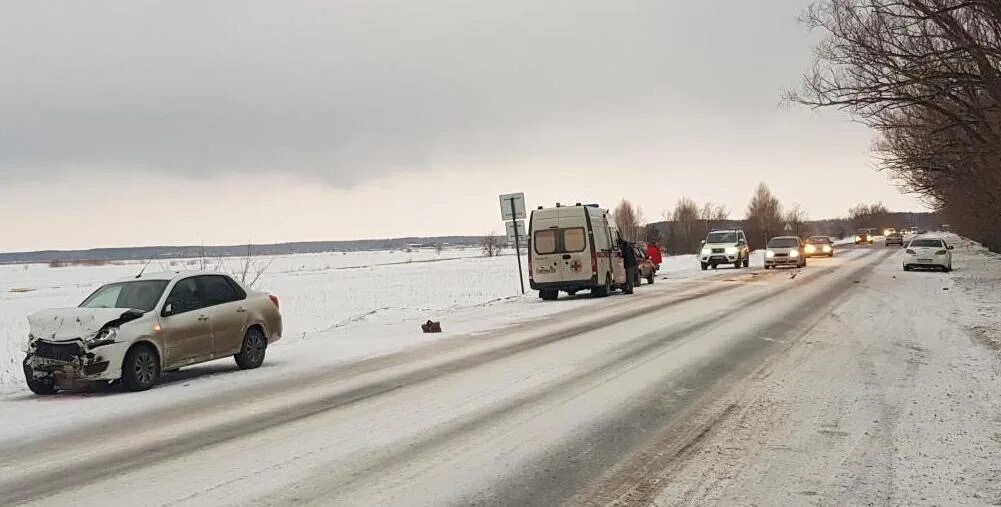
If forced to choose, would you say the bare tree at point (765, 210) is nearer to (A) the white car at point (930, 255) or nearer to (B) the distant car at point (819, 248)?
(B) the distant car at point (819, 248)

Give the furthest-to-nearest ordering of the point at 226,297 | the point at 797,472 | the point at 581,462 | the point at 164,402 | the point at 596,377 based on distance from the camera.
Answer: the point at 226,297, the point at 596,377, the point at 164,402, the point at 581,462, the point at 797,472

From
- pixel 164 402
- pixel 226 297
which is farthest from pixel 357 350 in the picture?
pixel 164 402

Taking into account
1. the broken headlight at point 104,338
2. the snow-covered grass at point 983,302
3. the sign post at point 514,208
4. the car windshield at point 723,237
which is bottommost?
the snow-covered grass at point 983,302

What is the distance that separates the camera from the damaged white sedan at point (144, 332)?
8852 millimetres

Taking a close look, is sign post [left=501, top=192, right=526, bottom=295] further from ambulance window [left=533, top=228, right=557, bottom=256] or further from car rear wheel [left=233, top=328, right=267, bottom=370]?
car rear wheel [left=233, top=328, right=267, bottom=370]

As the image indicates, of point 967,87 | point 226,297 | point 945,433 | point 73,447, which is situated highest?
point 967,87

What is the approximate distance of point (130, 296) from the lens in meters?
9.93

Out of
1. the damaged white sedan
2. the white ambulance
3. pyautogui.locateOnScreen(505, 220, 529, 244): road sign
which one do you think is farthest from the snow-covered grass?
pyautogui.locateOnScreen(505, 220, 529, 244): road sign

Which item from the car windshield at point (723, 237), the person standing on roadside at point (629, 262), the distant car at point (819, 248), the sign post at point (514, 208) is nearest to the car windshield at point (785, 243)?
the car windshield at point (723, 237)

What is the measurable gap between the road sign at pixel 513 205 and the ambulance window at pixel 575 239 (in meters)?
3.28

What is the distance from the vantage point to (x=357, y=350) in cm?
1259

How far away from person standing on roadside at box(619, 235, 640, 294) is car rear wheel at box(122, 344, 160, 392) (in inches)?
699

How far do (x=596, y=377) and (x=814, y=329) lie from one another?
244 inches

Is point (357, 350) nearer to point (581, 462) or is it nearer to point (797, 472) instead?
point (581, 462)
